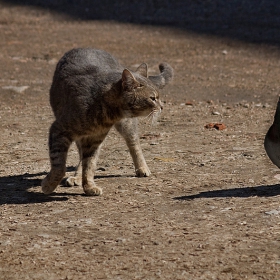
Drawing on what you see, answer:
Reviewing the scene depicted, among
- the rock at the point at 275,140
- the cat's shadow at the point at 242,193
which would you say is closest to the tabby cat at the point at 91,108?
the cat's shadow at the point at 242,193

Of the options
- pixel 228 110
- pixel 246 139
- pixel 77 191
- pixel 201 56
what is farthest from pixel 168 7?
pixel 77 191

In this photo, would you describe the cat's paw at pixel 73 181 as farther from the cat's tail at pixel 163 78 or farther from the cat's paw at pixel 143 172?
the cat's tail at pixel 163 78

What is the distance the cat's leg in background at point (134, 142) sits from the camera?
272 inches

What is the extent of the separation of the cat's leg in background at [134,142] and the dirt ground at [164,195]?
0.11 metres

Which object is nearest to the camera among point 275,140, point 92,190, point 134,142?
point 275,140

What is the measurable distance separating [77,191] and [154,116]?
0.97 m

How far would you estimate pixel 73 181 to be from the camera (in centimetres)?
688

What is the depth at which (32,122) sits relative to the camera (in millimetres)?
9359

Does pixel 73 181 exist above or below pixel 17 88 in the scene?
above

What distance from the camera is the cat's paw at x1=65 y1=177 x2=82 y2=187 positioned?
6859mm

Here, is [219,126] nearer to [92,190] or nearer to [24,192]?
[92,190]

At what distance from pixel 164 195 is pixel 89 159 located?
2.42 ft

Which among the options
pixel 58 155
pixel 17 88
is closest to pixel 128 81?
pixel 58 155

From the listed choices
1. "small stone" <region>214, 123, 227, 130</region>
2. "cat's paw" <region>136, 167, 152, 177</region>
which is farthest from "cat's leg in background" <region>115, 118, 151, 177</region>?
"small stone" <region>214, 123, 227, 130</region>
